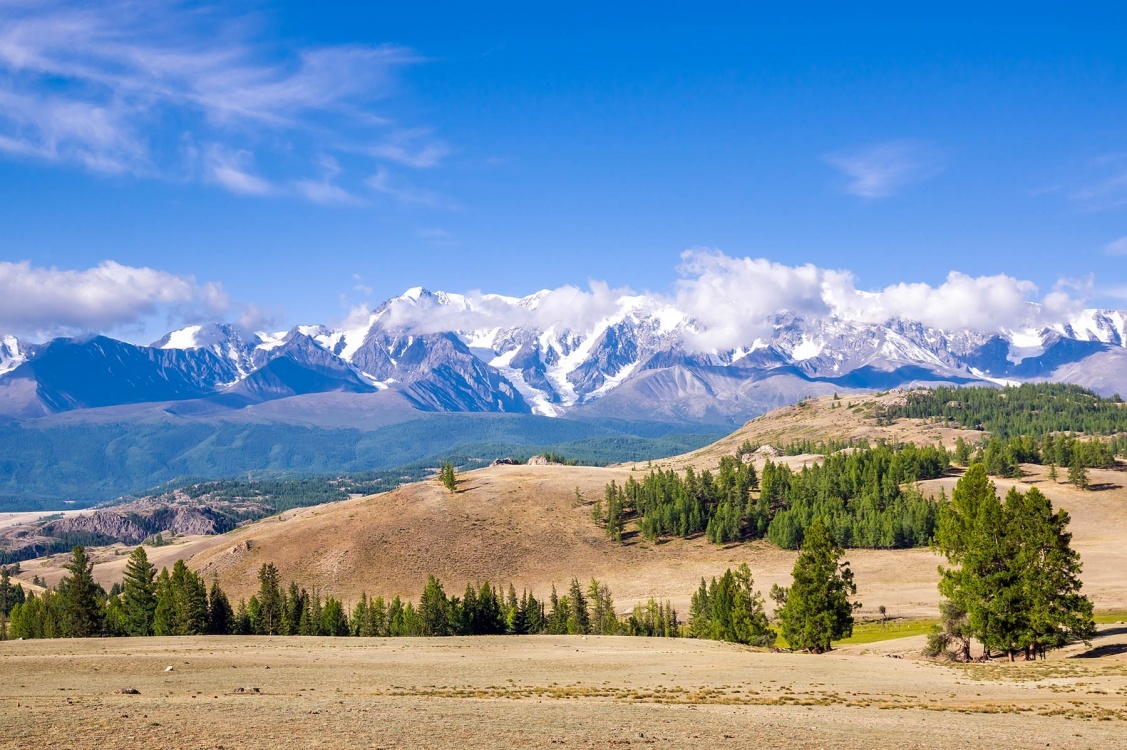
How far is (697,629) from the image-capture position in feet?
365

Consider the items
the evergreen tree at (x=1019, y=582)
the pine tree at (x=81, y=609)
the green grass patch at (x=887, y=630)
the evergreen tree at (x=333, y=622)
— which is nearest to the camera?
the evergreen tree at (x=1019, y=582)

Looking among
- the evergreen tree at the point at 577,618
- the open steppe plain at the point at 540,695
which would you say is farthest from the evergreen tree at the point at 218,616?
the evergreen tree at the point at 577,618

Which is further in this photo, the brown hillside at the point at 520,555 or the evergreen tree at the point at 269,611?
the brown hillside at the point at 520,555

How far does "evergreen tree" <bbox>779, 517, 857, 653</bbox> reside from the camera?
76.6 meters

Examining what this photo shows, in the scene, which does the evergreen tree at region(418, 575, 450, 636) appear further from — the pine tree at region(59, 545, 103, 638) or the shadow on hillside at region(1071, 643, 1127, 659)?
the shadow on hillside at region(1071, 643, 1127, 659)

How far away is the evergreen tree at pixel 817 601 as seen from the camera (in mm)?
76625

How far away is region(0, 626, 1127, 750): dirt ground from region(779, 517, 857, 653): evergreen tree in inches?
292

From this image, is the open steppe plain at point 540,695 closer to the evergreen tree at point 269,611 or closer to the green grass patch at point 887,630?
the green grass patch at point 887,630

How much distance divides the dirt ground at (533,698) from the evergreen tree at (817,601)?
7410mm

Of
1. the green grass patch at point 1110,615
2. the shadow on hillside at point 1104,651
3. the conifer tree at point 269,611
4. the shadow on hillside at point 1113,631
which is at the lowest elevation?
the green grass patch at point 1110,615

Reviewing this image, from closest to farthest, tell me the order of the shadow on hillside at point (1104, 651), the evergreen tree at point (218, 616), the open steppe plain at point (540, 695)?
1. the open steppe plain at point (540, 695)
2. the shadow on hillside at point (1104, 651)
3. the evergreen tree at point (218, 616)

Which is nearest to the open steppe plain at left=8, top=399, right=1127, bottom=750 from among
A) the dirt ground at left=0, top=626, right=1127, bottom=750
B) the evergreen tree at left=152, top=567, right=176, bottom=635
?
the dirt ground at left=0, top=626, right=1127, bottom=750

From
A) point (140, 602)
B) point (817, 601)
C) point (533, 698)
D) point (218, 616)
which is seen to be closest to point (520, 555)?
point (218, 616)

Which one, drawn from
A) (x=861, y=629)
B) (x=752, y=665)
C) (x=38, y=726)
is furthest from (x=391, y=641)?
(x=861, y=629)
